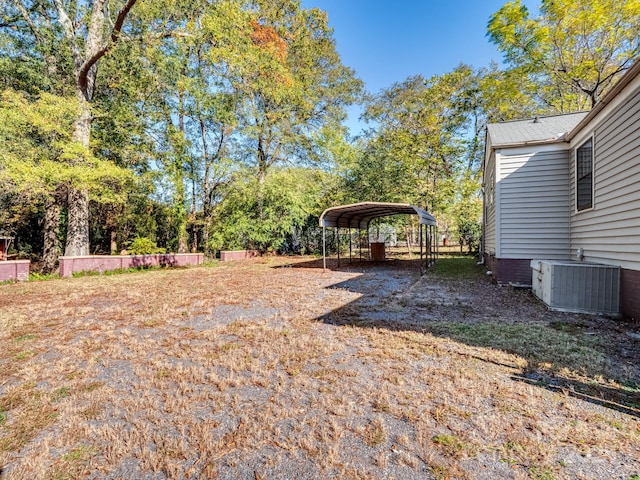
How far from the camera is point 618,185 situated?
4.46 metres

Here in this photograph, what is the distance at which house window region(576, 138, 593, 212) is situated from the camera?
18.3 feet

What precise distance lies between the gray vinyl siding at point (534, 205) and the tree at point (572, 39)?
29.4 ft

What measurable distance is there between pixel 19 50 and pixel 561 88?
2274cm

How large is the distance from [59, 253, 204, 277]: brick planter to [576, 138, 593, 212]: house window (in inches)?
506

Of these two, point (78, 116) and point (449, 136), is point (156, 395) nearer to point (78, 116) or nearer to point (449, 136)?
point (78, 116)

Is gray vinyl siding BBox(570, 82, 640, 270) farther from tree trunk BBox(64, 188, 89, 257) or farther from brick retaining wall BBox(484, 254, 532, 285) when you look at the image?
tree trunk BBox(64, 188, 89, 257)

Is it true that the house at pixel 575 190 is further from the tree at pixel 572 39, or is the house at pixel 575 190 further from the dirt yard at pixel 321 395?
the tree at pixel 572 39

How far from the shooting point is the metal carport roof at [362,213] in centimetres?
953

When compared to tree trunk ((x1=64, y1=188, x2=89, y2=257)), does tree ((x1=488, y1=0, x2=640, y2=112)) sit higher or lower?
higher

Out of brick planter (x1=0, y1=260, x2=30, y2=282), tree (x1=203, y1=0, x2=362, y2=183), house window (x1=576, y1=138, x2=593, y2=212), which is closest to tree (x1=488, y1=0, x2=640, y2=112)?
tree (x1=203, y1=0, x2=362, y2=183)

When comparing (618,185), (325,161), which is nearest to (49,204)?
(325,161)

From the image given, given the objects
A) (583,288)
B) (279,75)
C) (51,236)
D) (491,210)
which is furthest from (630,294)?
(279,75)

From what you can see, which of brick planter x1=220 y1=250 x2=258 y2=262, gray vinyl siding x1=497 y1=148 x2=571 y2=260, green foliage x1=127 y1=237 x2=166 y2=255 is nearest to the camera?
gray vinyl siding x1=497 y1=148 x2=571 y2=260

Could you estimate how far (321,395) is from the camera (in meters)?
2.46
